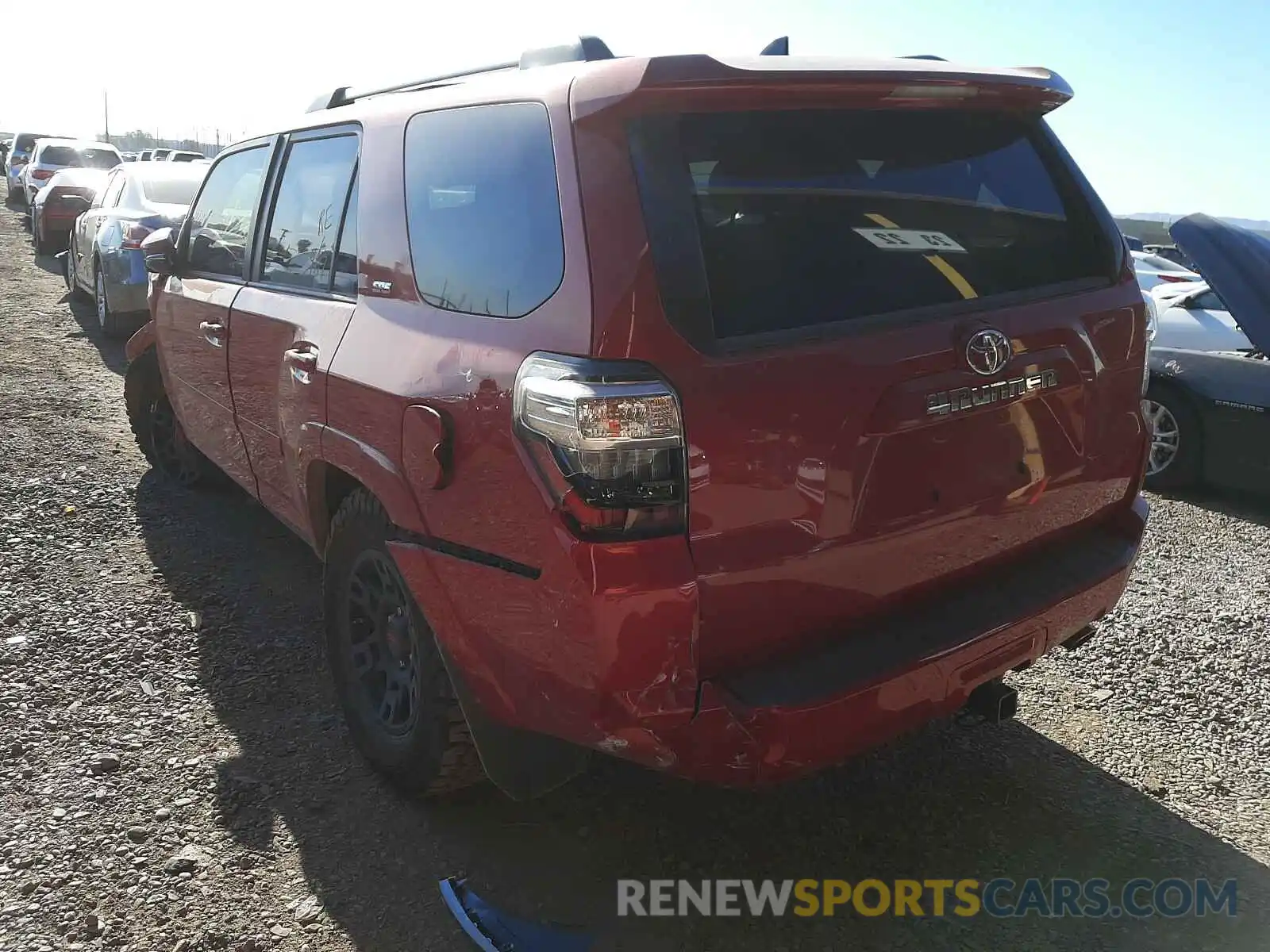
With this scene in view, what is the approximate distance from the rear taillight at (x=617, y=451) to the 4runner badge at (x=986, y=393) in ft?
2.06

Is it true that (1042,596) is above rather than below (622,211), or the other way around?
below

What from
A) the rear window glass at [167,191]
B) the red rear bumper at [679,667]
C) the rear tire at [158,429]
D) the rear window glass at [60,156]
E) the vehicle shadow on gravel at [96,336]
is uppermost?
the rear window glass at [60,156]

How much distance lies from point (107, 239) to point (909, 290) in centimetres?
890

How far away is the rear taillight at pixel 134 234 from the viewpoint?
8.80 m

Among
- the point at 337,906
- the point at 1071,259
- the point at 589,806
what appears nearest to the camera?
the point at 337,906

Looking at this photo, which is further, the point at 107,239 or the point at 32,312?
the point at 32,312

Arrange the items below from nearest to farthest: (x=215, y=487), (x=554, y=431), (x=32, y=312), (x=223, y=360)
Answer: (x=554, y=431) < (x=223, y=360) < (x=215, y=487) < (x=32, y=312)

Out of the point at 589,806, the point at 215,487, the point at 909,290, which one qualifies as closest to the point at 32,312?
the point at 215,487

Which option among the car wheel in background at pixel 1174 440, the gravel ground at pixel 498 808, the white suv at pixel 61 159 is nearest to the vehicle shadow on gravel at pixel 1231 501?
the car wheel in background at pixel 1174 440

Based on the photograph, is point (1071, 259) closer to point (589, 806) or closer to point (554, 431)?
point (554, 431)

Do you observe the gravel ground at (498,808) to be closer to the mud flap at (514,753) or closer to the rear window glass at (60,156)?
the mud flap at (514,753)

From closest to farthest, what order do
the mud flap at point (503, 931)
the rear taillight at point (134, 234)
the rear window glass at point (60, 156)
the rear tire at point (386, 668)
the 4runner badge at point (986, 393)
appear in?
the 4runner badge at point (986, 393)
the mud flap at point (503, 931)
the rear tire at point (386, 668)
the rear taillight at point (134, 234)
the rear window glass at point (60, 156)

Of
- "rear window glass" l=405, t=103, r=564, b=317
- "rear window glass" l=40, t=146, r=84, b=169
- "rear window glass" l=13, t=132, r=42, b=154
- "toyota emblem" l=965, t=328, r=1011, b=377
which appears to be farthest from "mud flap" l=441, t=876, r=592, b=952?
"rear window glass" l=13, t=132, r=42, b=154

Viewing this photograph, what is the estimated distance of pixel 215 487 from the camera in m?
5.51
